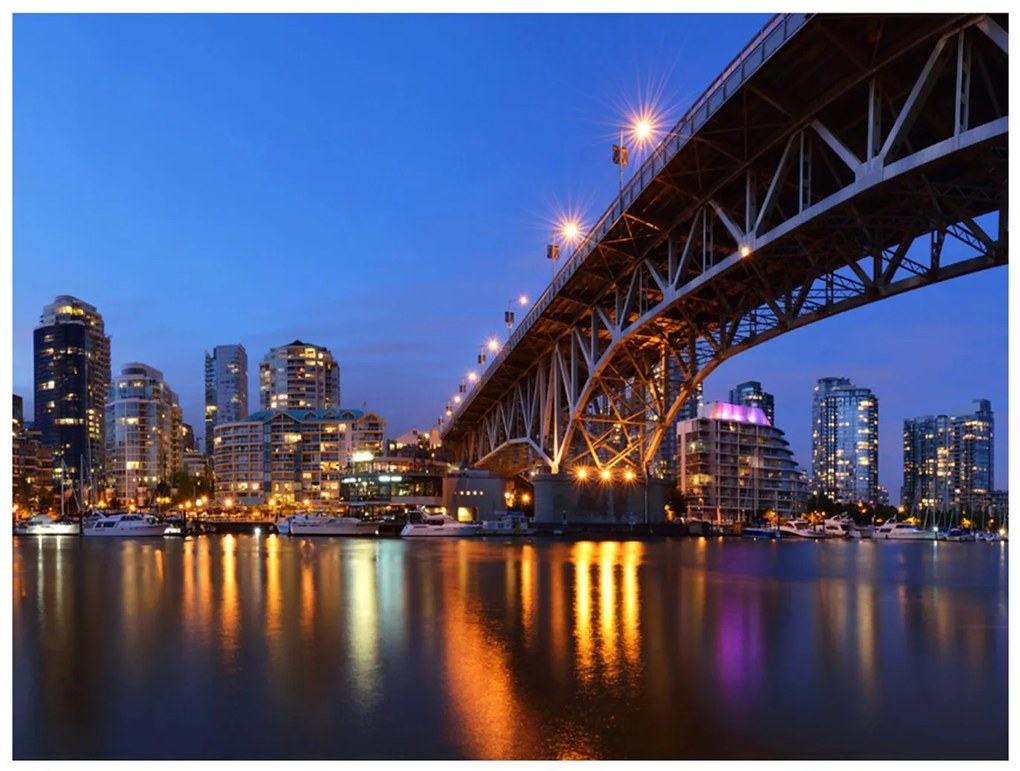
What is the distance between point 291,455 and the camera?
18175cm

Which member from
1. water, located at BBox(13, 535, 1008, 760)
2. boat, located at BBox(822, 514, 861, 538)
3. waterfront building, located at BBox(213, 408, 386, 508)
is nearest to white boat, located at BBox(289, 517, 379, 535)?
water, located at BBox(13, 535, 1008, 760)

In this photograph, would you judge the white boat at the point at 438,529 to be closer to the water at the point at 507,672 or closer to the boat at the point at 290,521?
the boat at the point at 290,521

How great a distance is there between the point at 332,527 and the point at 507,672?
2641 inches

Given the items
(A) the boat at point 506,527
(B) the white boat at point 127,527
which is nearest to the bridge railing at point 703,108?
(A) the boat at point 506,527

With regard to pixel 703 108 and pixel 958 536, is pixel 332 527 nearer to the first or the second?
pixel 703 108

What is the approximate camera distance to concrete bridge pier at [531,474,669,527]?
64.1 meters

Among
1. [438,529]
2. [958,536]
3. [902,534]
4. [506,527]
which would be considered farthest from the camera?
[958,536]

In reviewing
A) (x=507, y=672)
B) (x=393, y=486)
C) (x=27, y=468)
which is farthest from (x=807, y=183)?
(x=27, y=468)

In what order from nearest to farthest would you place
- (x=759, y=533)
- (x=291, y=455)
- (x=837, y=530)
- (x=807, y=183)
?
(x=807, y=183) → (x=759, y=533) → (x=837, y=530) → (x=291, y=455)

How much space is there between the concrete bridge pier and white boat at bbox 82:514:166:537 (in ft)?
118

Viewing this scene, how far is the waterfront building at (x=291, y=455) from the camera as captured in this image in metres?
179

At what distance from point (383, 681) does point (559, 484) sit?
2064 inches

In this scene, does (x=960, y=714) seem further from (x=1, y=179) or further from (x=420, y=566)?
(x=420, y=566)

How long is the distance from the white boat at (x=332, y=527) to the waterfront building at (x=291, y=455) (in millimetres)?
98635
